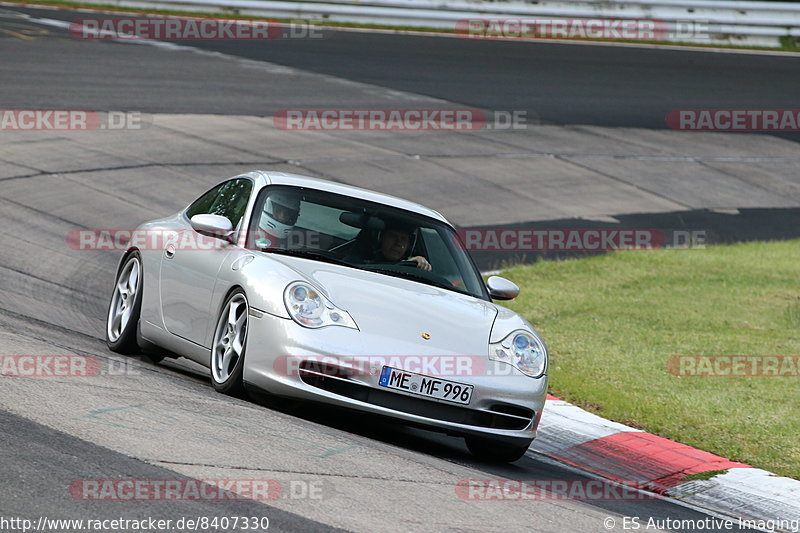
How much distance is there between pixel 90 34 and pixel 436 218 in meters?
18.3

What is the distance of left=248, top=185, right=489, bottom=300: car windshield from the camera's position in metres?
7.57

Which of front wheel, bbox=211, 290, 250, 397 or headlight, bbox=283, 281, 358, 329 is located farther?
front wheel, bbox=211, 290, 250, 397

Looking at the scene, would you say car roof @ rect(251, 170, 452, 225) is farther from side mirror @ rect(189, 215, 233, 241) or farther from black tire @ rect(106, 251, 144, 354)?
black tire @ rect(106, 251, 144, 354)

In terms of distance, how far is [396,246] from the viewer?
7781 mm

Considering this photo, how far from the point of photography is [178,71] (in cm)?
2228

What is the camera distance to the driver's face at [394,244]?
7738 mm

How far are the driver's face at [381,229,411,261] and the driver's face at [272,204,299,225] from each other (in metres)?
0.59

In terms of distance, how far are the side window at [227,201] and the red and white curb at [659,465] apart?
2498 millimetres

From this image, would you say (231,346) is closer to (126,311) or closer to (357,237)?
(357,237)

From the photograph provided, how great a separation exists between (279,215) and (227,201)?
701 mm

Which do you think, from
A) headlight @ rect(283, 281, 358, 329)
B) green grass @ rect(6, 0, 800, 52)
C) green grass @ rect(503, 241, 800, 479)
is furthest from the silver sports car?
green grass @ rect(6, 0, 800, 52)

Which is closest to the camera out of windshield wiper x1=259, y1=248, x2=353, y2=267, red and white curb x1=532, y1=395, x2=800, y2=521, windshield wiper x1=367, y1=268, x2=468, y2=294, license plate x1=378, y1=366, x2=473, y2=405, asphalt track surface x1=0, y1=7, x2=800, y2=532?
asphalt track surface x1=0, y1=7, x2=800, y2=532

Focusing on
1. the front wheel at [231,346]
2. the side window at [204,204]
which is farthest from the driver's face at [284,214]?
the side window at [204,204]

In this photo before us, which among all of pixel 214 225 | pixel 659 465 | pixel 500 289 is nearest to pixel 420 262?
pixel 500 289
